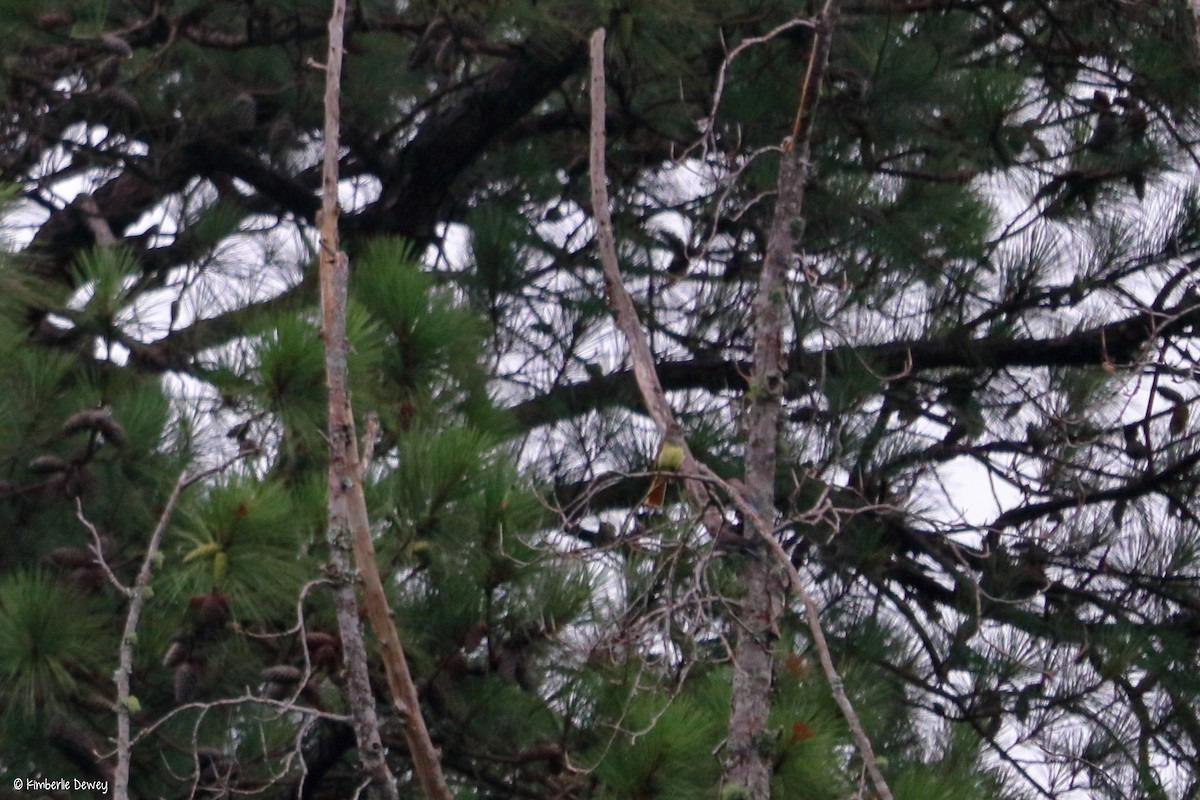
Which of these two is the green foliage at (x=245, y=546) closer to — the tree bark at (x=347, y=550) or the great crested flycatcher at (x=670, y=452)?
the tree bark at (x=347, y=550)

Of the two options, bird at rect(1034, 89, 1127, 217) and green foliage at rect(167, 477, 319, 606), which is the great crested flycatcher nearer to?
green foliage at rect(167, 477, 319, 606)

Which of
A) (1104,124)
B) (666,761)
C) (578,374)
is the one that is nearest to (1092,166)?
(1104,124)

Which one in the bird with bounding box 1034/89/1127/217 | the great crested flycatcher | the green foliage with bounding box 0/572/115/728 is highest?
the bird with bounding box 1034/89/1127/217

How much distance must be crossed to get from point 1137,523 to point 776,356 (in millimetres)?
1658

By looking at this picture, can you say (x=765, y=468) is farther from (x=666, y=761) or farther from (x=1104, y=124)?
(x=1104, y=124)

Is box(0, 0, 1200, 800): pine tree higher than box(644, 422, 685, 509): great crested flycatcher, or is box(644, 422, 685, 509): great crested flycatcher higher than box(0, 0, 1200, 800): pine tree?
box(0, 0, 1200, 800): pine tree

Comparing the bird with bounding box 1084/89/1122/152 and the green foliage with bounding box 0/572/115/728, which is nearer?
the green foliage with bounding box 0/572/115/728

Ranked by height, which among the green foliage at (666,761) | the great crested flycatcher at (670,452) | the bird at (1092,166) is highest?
the bird at (1092,166)

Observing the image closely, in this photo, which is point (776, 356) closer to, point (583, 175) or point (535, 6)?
point (535, 6)

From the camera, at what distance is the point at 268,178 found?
2.83 metres

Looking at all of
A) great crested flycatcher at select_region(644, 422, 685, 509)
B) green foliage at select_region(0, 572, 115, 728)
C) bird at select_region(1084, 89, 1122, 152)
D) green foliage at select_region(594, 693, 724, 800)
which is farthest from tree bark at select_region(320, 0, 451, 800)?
bird at select_region(1084, 89, 1122, 152)

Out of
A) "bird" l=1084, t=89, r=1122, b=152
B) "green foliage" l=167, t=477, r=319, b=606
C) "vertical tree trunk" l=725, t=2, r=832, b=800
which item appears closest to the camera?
"vertical tree trunk" l=725, t=2, r=832, b=800

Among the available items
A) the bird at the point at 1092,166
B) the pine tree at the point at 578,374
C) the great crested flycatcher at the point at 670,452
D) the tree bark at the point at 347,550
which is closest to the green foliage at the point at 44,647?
the pine tree at the point at 578,374

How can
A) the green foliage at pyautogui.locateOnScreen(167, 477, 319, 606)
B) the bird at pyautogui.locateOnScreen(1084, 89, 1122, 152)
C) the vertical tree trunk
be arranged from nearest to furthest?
1. the vertical tree trunk
2. the green foliage at pyautogui.locateOnScreen(167, 477, 319, 606)
3. the bird at pyautogui.locateOnScreen(1084, 89, 1122, 152)
